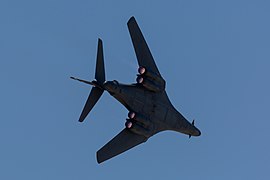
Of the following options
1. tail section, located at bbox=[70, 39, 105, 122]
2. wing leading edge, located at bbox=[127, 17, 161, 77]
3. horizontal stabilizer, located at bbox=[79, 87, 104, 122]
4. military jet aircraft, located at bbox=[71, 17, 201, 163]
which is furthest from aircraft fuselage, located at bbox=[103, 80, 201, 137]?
wing leading edge, located at bbox=[127, 17, 161, 77]

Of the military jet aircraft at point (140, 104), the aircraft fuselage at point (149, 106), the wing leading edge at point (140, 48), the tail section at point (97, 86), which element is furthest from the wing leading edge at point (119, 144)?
the wing leading edge at point (140, 48)

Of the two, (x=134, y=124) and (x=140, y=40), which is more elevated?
(x=140, y=40)

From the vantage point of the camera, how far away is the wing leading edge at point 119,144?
2099 inches

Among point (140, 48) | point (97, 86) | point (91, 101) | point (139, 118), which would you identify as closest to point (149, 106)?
point (139, 118)

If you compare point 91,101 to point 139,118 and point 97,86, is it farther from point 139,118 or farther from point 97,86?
point 139,118

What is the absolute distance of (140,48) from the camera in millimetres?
54156

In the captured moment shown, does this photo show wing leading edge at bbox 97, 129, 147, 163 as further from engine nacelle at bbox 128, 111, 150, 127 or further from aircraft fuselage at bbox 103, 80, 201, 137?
engine nacelle at bbox 128, 111, 150, 127

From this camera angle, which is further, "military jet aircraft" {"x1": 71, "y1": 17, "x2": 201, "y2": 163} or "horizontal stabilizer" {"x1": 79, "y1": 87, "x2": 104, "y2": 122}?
"military jet aircraft" {"x1": 71, "y1": 17, "x2": 201, "y2": 163}

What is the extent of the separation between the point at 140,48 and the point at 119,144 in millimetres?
8171

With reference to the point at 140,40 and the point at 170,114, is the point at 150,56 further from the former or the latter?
the point at 170,114

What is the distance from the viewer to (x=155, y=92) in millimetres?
53562

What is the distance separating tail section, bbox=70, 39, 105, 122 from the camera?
49.3 meters

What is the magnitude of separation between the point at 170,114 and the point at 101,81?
335 inches

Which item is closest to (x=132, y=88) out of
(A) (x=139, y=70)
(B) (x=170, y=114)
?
(A) (x=139, y=70)
